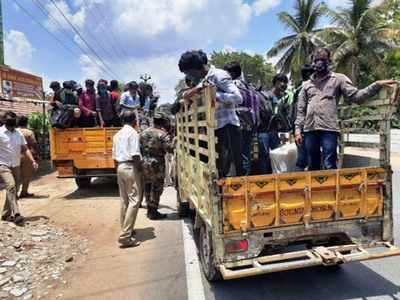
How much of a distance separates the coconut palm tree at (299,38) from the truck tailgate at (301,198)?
89.2 feet

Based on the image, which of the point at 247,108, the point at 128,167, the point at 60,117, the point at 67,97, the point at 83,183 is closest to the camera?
the point at 247,108

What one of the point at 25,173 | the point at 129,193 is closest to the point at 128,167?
the point at 129,193

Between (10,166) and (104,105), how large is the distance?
304 centimetres

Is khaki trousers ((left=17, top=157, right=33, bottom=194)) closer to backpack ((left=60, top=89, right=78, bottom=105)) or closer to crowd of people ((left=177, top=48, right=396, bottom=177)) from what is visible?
backpack ((left=60, top=89, right=78, bottom=105))

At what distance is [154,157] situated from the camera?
21.9 feet

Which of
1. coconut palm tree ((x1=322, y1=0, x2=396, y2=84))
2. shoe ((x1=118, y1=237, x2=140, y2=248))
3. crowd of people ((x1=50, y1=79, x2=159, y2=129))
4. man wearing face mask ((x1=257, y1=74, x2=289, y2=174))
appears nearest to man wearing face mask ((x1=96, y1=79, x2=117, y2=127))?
crowd of people ((x1=50, y1=79, x2=159, y2=129))

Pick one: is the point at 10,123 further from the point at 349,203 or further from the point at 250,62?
the point at 250,62

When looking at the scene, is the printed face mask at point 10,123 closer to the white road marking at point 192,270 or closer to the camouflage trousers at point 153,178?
the camouflage trousers at point 153,178

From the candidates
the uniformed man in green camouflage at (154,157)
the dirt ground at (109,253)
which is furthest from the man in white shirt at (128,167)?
the uniformed man in green camouflage at (154,157)

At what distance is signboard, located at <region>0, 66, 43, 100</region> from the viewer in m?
14.8

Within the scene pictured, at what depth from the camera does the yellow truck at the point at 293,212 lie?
10.7 ft

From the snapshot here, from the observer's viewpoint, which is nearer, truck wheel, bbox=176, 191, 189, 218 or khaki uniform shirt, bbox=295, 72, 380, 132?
khaki uniform shirt, bbox=295, 72, 380, 132

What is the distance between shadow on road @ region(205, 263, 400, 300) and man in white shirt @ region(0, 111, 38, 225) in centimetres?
400

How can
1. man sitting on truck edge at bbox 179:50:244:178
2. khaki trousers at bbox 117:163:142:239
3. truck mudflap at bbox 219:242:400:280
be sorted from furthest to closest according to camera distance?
khaki trousers at bbox 117:163:142:239 → man sitting on truck edge at bbox 179:50:244:178 → truck mudflap at bbox 219:242:400:280
